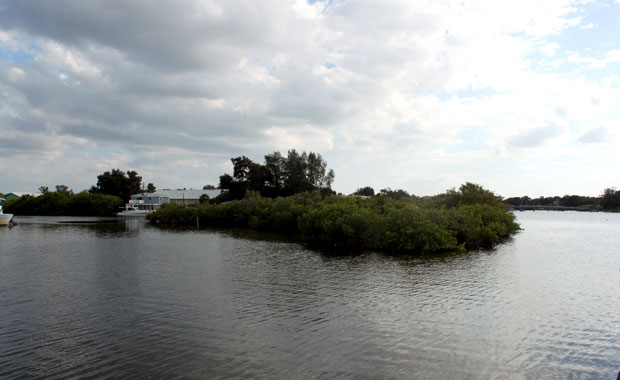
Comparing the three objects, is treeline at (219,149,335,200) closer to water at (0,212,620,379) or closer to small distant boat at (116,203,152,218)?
small distant boat at (116,203,152,218)

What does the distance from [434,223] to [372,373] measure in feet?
88.3

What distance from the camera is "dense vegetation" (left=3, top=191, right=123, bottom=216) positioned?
122 metres

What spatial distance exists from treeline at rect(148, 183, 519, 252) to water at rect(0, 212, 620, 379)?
633 cm

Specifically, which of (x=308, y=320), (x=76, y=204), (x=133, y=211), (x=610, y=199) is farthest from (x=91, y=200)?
(x=610, y=199)

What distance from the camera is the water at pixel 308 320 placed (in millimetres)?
10641

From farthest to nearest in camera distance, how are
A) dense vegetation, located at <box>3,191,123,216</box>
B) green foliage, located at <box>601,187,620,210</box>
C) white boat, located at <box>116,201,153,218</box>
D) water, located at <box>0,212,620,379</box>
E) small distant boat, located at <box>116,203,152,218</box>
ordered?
green foliage, located at <box>601,187,620,210</box>
dense vegetation, located at <box>3,191,123,216</box>
white boat, located at <box>116,201,153,218</box>
small distant boat, located at <box>116,203,152,218</box>
water, located at <box>0,212,620,379</box>

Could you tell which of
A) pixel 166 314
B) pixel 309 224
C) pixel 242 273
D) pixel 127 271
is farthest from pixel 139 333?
pixel 309 224

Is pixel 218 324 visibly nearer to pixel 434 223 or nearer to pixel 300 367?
pixel 300 367

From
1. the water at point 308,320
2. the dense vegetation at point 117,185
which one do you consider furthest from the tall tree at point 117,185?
the water at point 308,320

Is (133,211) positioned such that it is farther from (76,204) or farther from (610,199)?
(610,199)

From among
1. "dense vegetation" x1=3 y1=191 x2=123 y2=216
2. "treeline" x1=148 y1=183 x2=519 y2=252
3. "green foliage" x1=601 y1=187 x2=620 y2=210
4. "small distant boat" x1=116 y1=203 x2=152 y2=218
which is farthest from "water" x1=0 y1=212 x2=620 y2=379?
"green foliage" x1=601 y1=187 x2=620 y2=210

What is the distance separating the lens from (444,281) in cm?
2177

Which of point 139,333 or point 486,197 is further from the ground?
point 486,197

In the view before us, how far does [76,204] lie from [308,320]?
132 m
